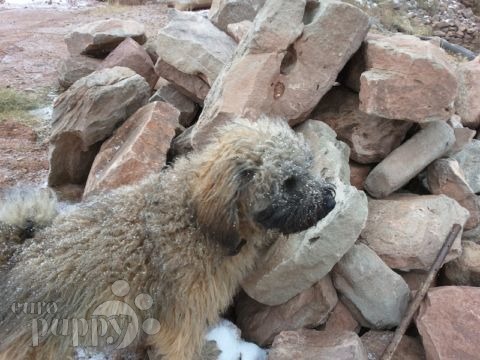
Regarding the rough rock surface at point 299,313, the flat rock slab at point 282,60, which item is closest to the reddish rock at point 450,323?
the rough rock surface at point 299,313

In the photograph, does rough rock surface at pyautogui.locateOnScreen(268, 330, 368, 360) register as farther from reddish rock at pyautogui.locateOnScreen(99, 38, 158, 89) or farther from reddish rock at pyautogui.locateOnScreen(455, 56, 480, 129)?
reddish rock at pyautogui.locateOnScreen(99, 38, 158, 89)

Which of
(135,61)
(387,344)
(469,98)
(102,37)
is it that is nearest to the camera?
(387,344)

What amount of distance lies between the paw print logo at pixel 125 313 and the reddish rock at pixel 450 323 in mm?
1788

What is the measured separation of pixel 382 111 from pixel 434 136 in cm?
69

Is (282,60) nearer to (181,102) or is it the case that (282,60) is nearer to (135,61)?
(181,102)

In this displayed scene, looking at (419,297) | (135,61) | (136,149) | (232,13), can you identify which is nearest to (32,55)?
(135,61)

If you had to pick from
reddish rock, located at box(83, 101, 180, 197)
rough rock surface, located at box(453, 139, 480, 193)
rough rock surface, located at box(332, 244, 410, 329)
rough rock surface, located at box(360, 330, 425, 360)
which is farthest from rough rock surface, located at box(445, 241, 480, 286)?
reddish rock, located at box(83, 101, 180, 197)

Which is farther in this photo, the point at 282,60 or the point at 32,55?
the point at 32,55

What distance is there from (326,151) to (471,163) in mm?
1803

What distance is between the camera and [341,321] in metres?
3.71

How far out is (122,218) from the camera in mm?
3174

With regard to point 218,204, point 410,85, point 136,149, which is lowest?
point 136,149

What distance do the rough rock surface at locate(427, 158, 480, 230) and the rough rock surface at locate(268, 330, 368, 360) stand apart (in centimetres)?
162

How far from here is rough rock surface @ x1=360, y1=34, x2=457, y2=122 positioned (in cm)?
366
